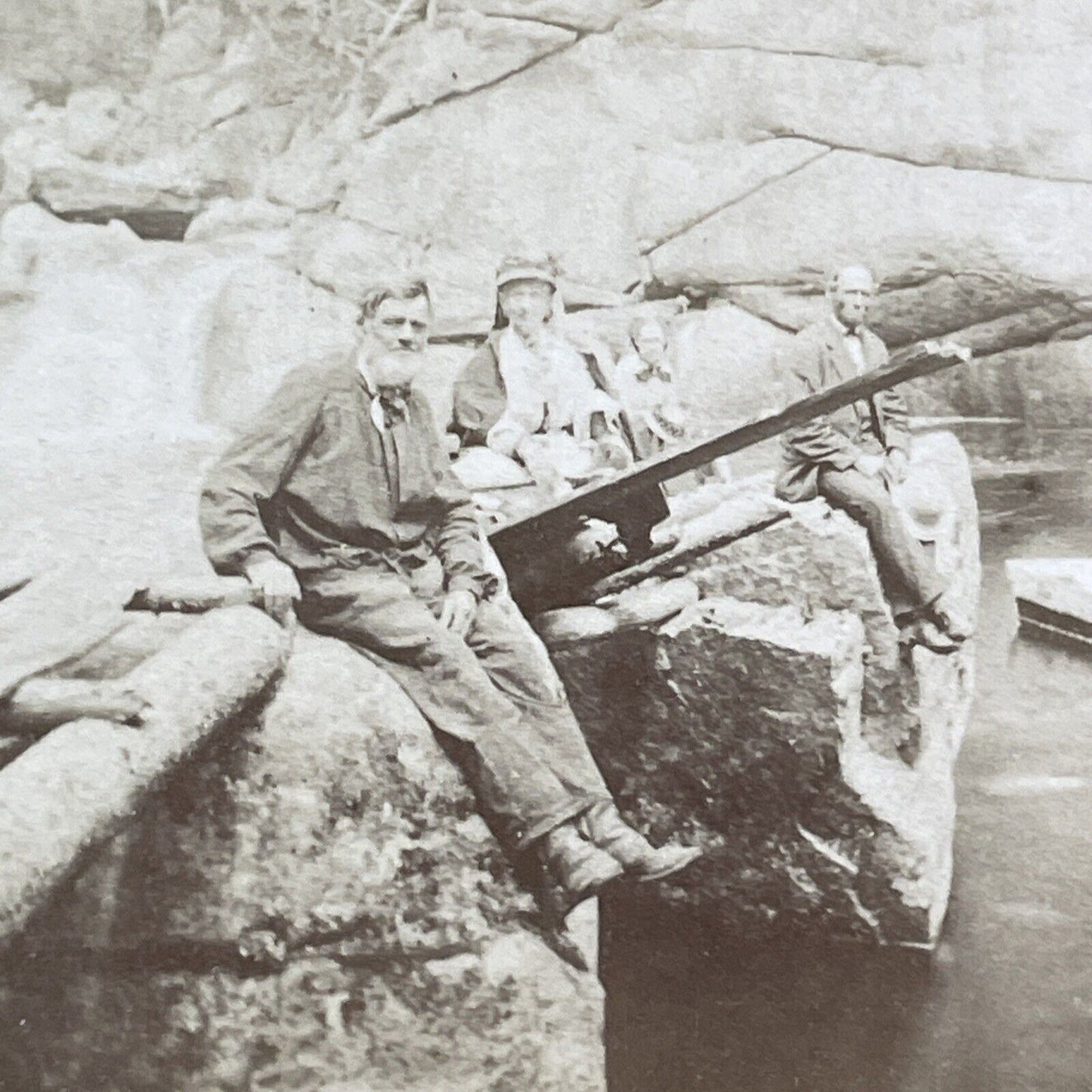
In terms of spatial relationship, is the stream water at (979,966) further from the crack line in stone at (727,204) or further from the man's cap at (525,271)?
the man's cap at (525,271)

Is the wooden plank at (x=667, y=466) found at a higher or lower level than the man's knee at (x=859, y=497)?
higher

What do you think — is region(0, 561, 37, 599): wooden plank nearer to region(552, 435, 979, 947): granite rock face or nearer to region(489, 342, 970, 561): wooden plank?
region(489, 342, 970, 561): wooden plank

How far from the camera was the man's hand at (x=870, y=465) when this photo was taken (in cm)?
290

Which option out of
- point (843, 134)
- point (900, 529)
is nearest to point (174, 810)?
point (900, 529)

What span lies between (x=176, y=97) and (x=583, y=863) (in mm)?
2026

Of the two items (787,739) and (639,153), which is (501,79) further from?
(787,739)

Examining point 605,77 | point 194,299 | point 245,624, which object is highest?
point 605,77

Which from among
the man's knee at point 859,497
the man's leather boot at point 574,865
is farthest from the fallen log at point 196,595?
the man's knee at point 859,497

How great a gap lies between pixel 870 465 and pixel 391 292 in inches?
59.2

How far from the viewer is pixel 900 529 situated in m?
2.85

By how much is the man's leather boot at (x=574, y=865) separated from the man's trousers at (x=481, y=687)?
0.03 meters

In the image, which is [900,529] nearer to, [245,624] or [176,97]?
[245,624]

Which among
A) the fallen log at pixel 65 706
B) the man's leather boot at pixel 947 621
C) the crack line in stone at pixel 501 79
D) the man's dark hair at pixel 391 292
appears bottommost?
the man's leather boot at pixel 947 621

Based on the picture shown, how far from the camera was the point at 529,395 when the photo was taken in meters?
2.66
